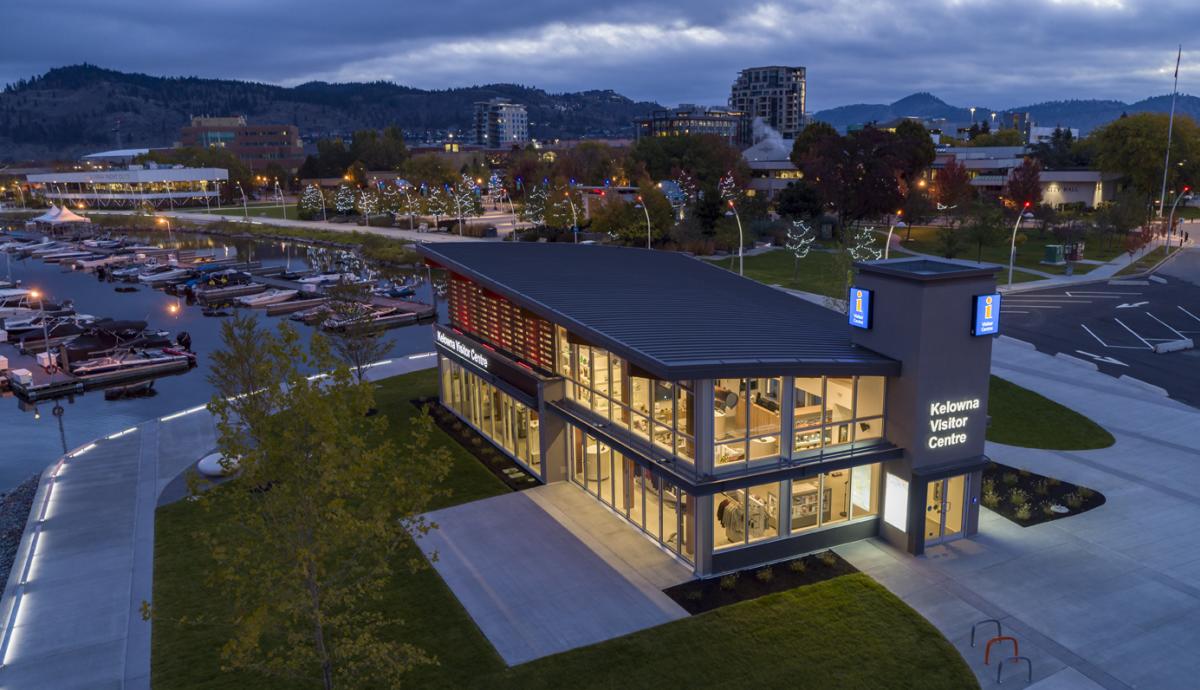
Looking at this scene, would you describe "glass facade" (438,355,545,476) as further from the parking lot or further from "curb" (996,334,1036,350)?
"curb" (996,334,1036,350)

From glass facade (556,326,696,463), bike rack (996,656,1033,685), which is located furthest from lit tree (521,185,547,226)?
bike rack (996,656,1033,685)

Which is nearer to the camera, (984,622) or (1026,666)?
(1026,666)

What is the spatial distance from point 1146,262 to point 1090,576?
68.3 m

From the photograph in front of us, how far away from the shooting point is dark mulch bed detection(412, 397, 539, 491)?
27.9 meters

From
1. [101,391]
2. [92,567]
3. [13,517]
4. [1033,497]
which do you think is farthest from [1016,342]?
[101,391]

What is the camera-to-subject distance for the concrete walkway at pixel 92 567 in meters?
18.0

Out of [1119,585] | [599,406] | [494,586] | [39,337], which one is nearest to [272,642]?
[494,586]

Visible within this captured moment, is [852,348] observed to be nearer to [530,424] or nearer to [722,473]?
[722,473]

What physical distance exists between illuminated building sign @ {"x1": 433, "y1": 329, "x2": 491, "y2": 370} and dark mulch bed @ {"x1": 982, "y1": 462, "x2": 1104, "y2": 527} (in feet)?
58.2

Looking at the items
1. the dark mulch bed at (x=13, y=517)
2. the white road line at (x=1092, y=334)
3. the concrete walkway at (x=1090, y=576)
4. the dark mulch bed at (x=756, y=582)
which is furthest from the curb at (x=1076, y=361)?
the dark mulch bed at (x=13, y=517)

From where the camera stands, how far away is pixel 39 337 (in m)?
55.9

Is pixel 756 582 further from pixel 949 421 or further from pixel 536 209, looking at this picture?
pixel 536 209

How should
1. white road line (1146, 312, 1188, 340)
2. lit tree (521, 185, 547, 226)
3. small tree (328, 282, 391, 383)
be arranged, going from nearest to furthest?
small tree (328, 282, 391, 383) < white road line (1146, 312, 1188, 340) < lit tree (521, 185, 547, 226)

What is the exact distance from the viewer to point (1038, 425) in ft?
104
